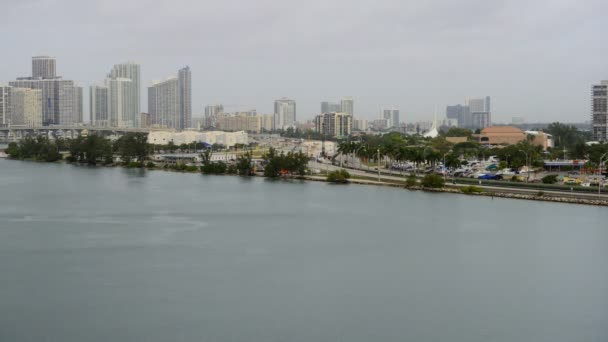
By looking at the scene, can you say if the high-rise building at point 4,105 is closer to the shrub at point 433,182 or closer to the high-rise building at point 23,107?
the high-rise building at point 23,107

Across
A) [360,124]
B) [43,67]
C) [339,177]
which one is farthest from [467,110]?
[339,177]

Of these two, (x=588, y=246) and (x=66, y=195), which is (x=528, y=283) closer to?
(x=588, y=246)

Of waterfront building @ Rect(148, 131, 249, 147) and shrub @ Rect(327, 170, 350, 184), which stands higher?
waterfront building @ Rect(148, 131, 249, 147)

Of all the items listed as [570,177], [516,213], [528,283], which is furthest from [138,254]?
[570,177]

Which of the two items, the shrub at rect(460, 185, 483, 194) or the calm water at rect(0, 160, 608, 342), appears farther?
the shrub at rect(460, 185, 483, 194)

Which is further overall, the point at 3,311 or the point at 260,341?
the point at 3,311

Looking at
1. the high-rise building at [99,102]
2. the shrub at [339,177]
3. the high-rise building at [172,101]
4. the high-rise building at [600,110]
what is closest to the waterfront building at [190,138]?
the shrub at [339,177]

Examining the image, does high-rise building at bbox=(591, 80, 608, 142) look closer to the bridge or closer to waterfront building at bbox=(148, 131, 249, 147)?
waterfront building at bbox=(148, 131, 249, 147)

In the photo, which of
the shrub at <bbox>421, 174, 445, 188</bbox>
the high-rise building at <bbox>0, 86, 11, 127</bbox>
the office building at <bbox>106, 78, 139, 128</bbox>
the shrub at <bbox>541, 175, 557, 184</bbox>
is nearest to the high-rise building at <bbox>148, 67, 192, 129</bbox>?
the office building at <bbox>106, 78, 139, 128</bbox>
